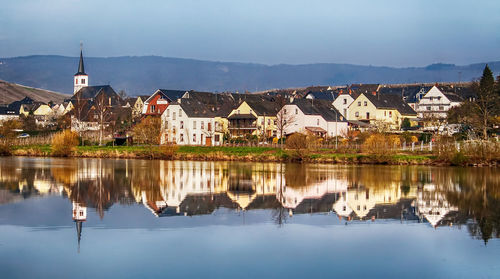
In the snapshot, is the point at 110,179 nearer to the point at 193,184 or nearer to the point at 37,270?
the point at 193,184

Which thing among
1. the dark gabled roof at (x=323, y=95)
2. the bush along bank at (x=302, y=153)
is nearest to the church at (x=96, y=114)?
the bush along bank at (x=302, y=153)

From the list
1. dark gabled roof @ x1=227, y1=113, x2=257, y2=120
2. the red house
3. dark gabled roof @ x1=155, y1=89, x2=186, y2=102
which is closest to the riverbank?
dark gabled roof @ x1=227, y1=113, x2=257, y2=120

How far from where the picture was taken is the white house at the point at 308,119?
8631 centimetres

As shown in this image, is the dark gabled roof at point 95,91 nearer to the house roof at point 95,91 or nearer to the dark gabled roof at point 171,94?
the house roof at point 95,91

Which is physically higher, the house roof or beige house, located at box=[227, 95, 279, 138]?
the house roof

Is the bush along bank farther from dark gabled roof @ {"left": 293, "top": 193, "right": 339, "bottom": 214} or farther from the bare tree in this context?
dark gabled roof @ {"left": 293, "top": 193, "right": 339, "bottom": 214}

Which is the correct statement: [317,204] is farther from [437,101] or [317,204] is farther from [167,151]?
[437,101]

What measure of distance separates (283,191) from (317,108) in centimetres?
5807

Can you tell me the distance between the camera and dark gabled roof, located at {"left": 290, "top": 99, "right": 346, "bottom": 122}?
3450 inches

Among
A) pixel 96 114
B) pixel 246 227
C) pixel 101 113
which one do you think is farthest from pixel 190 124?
pixel 246 227

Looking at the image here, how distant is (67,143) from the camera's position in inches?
2544

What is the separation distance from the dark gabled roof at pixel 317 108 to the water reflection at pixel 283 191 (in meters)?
39.9

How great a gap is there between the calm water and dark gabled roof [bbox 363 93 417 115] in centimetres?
6247

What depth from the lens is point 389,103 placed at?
339 feet
